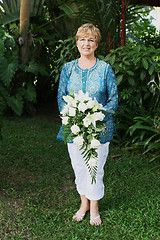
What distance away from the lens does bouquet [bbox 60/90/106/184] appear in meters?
2.08

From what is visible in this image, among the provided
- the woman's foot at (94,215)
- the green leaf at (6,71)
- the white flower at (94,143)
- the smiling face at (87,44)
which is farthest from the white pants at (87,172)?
the green leaf at (6,71)

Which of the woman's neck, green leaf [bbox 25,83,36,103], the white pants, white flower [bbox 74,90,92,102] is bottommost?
green leaf [bbox 25,83,36,103]

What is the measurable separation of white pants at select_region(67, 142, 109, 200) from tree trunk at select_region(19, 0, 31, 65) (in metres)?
4.09

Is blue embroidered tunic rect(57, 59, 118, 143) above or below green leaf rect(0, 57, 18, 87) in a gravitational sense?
above

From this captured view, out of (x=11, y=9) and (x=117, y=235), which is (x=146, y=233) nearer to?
(x=117, y=235)

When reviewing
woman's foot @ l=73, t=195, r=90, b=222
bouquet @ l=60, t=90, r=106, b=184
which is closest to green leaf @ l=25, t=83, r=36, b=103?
woman's foot @ l=73, t=195, r=90, b=222

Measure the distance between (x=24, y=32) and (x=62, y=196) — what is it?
3.99m

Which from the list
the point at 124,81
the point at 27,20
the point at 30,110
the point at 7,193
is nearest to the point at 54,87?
the point at 30,110

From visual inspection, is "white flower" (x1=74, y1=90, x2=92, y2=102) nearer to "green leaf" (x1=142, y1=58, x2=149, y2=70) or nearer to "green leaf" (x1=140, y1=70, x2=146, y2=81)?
"green leaf" (x1=142, y1=58, x2=149, y2=70)

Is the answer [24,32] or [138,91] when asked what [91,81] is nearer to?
[138,91]

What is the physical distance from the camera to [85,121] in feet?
6.82

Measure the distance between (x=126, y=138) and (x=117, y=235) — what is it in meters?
2.34

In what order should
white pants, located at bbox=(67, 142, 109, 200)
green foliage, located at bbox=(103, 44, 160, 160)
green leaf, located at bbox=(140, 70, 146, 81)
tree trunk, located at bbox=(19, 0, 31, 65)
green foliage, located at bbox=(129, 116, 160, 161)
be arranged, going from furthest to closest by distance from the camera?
tree trunk, located at bbox=(19, 0, 31, 65)
green leaf, located at bbox=(140, 70, 146, 81)
green foliage, located at bbox=(103, 44, 160, 160)
green foliage, located at bbox=(129, 116, 160, 161)
white pants, located at bbox=(67, 142, 109, 200)

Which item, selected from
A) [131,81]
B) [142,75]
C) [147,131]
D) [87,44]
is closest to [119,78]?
[131,81]
